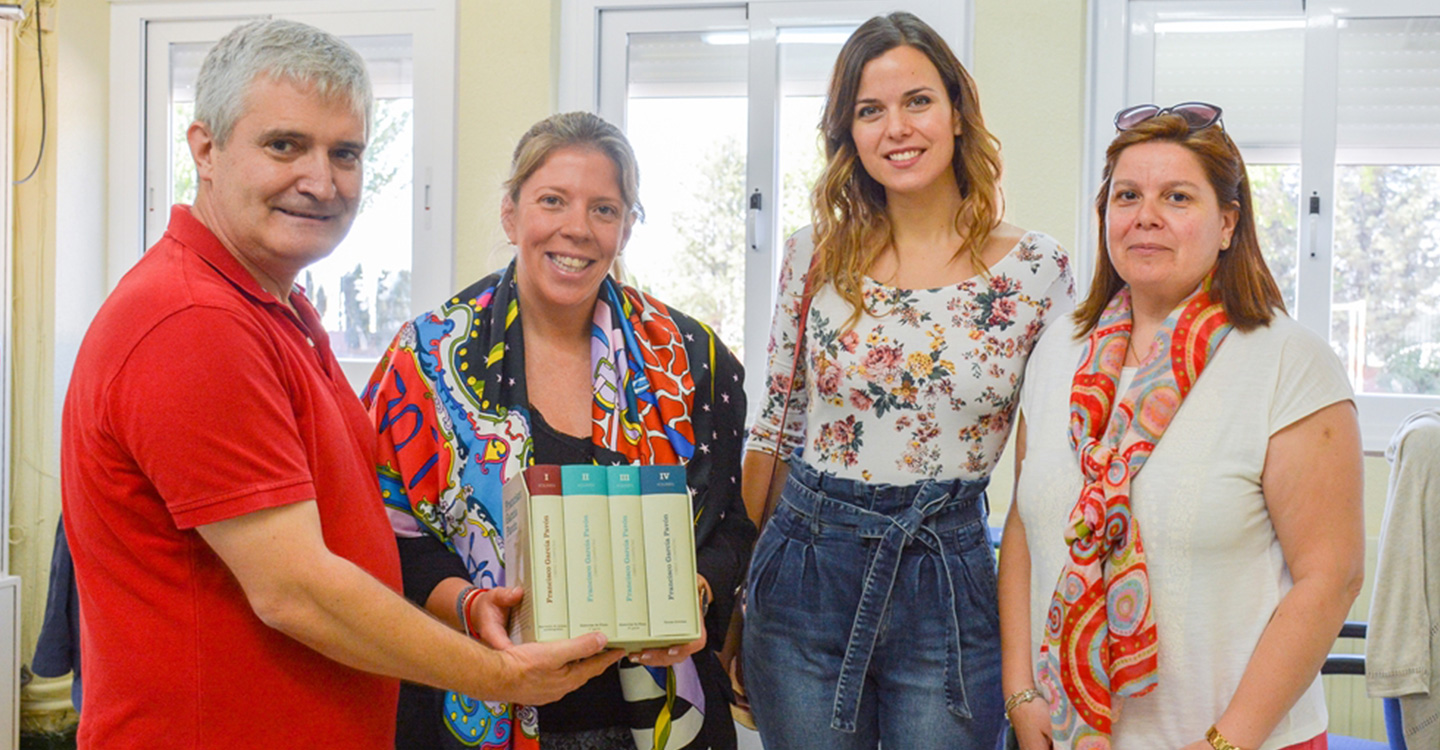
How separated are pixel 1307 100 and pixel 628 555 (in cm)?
261

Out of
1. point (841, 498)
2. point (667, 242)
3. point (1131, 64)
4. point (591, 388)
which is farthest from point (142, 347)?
point (1131, 64)

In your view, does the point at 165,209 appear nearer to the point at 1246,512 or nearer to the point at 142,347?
the point at 142,347

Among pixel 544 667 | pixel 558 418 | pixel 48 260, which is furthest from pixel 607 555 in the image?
pixel 48 260

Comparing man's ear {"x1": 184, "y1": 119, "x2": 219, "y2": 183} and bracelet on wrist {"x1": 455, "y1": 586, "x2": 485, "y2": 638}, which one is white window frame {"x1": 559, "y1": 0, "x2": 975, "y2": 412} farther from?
man's ear {"x1": 184, "y1": 119, "x2": 219, "y2": 183}

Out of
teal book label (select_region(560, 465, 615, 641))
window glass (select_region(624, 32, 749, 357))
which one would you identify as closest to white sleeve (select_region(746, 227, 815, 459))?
teal book label (select_region(560, 465, 615, 641))

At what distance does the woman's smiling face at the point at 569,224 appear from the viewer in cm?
158

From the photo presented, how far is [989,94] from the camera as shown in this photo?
309 cm

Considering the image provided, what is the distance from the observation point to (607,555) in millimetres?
1285

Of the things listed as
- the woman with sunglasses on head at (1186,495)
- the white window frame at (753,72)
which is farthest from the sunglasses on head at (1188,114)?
the white window frame at (753,72)

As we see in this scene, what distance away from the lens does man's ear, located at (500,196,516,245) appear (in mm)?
1664

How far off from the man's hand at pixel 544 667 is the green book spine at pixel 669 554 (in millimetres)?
82

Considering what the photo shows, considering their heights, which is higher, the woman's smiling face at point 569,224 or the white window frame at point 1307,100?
the white window frame at point 1307,100

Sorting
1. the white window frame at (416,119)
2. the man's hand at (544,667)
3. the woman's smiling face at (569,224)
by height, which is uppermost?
the white window frame at (416,119)

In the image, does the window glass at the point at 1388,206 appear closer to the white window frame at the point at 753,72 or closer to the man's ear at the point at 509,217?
the white window frame at the point at 753,72
